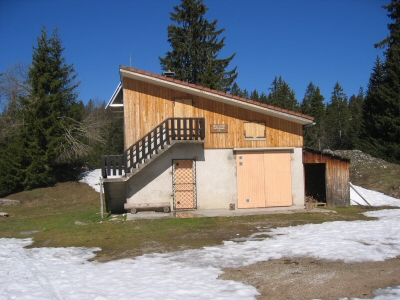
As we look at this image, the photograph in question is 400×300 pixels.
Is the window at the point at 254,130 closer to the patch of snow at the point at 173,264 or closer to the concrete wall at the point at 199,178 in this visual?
the concrete wall at the point at 199,178

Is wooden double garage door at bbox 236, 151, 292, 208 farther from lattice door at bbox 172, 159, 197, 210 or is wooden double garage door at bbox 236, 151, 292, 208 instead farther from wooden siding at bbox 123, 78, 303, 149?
lattice door at bbox 172, 159, 197, 210

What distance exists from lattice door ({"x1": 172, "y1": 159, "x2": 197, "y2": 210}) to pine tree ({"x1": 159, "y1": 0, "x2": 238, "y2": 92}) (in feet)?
68.0

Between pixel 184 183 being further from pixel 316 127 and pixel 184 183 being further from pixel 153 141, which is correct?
pixel 316 127

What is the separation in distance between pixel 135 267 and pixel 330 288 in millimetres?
3797

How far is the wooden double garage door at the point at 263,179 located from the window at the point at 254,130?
77 centimetres

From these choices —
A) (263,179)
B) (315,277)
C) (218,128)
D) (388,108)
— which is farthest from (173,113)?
(388,108)

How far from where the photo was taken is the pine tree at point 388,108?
33.1 m

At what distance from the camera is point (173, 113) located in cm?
1634

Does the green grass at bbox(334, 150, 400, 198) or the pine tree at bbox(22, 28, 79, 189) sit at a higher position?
the pine tree at bbox(22, 28, 79, 189)

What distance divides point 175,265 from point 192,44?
30.9 m

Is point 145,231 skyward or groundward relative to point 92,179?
groundward

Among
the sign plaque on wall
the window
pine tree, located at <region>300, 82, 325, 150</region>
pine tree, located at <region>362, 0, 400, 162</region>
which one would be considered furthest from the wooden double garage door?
pine tree, located at <region>300, 82, 325, 150</region>

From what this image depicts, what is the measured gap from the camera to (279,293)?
5730 millimetres

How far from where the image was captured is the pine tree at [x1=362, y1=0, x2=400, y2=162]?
108 ft
